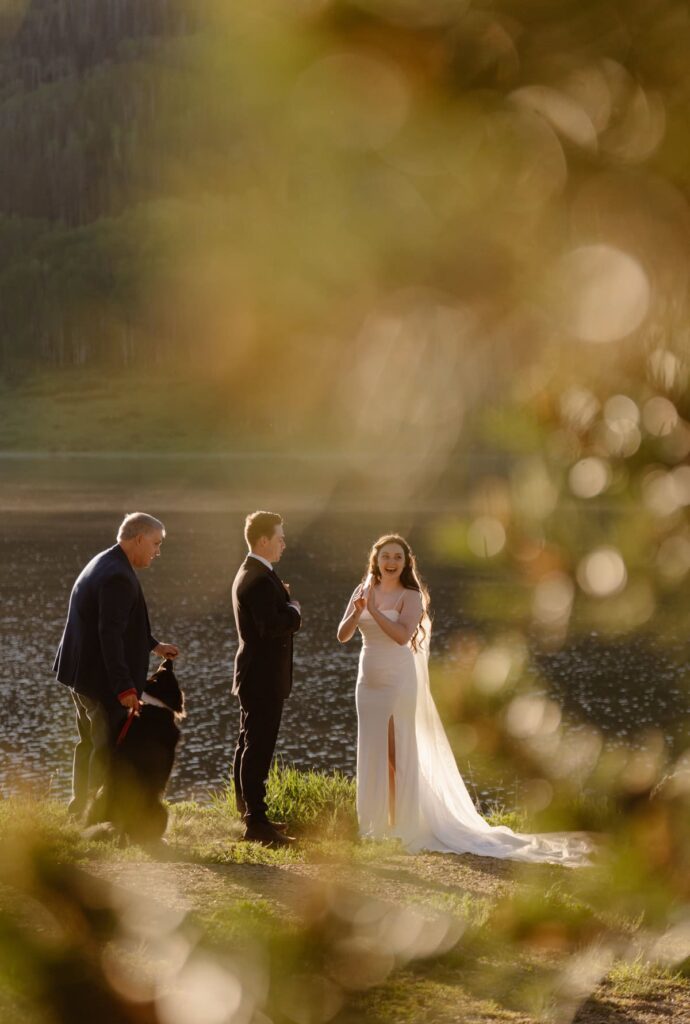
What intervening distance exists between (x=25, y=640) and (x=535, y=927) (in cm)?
4870

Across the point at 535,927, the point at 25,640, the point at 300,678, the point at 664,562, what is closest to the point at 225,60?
the point at 664,562

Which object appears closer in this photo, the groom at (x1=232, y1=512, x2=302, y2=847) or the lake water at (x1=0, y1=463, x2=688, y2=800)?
the groom at (x1=232, y1=512, x2=302, y2=847)

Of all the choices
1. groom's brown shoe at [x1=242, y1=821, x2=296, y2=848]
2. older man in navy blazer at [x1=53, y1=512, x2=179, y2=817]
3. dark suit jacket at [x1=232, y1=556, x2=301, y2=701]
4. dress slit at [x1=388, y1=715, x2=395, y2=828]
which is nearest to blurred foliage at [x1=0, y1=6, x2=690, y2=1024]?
older man in navy blazer at [x1=53, y1=512, x2=179, y2=817]

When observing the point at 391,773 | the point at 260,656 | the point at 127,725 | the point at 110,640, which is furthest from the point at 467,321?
the point at 391,773

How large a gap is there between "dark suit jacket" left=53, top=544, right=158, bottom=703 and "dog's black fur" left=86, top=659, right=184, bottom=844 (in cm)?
18

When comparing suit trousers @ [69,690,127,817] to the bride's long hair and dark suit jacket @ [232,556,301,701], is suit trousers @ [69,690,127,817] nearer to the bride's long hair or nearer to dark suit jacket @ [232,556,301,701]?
dark suit jacket @ [232,556,301,701]

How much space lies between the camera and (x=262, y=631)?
857cm

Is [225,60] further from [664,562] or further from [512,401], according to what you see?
[664,562]

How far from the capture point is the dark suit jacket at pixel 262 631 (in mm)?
8570

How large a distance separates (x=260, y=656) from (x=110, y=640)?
1.04 metres

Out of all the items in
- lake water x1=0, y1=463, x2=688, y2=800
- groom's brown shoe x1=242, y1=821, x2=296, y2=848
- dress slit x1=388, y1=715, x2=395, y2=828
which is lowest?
lake water x1=0, y1=463, x2=688, y2=800

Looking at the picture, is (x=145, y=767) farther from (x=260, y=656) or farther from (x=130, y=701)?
(x=260, y=656)

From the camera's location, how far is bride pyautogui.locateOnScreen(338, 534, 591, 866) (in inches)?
368

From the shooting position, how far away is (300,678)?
42.8 m
